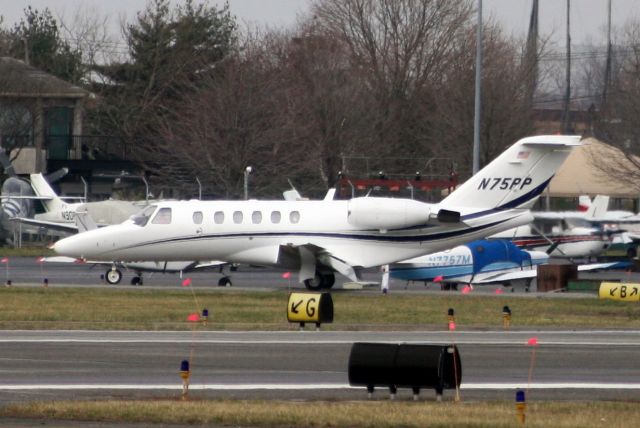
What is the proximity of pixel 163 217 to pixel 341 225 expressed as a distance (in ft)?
15.2

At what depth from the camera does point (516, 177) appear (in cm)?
3253

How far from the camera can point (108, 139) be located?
72250 mm

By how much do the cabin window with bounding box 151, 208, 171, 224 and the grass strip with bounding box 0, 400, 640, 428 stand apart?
18682 millimetres

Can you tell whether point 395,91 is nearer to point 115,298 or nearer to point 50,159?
point 50,159

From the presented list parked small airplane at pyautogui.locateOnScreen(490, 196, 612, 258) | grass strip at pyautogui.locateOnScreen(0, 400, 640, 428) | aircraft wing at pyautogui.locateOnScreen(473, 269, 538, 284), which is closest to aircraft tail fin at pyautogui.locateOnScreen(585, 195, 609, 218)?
parked small airplane at pyautogui.locateOnScreen(490, 196, 612, 258)

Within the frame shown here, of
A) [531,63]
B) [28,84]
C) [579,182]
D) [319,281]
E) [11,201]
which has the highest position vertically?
[531,63]

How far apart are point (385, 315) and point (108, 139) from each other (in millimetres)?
48113

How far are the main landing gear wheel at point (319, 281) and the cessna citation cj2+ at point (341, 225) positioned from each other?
0.08 ft

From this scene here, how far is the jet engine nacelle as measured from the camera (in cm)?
3198

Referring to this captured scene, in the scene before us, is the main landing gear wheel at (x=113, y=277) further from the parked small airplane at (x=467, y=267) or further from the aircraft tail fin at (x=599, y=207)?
the aircraft tail fin at (x=599, y=207)

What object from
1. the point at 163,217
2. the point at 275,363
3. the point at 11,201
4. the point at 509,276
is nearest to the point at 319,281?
the point at 163,217

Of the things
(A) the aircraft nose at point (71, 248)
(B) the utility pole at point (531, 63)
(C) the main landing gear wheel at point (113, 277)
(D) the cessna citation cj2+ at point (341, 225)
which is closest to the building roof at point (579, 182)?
(B) the utility pole at point (531, 63)

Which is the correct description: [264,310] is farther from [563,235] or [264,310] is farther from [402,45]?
[402,45]

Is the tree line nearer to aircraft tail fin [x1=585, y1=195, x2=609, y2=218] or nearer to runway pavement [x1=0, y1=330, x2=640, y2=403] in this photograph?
aircraft tail fin [x1=585, y1=195, x2=609, y2=218]
